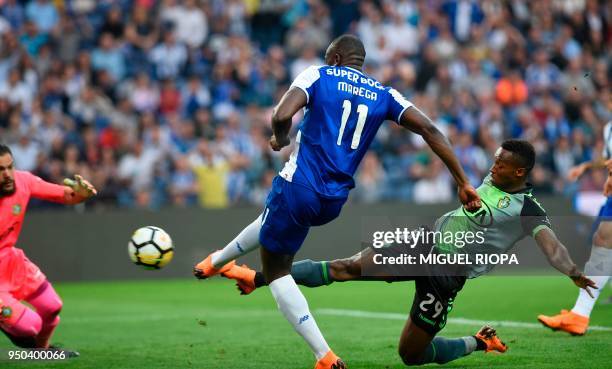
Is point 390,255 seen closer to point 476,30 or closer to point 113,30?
point 113,30

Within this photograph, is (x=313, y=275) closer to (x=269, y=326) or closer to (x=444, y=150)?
(x=444, y=150)

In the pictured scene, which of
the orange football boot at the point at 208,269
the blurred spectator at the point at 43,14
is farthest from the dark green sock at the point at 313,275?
the blurred spectator at the point at 43,14

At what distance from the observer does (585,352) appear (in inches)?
339

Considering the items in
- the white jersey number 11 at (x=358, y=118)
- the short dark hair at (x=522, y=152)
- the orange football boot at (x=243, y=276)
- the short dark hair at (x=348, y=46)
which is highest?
the short dark hair at (x=348, y=46)

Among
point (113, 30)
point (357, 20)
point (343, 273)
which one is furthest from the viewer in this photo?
point (357, 20)

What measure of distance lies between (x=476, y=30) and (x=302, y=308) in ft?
53.4

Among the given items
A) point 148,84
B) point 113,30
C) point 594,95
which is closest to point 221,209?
point 148,84

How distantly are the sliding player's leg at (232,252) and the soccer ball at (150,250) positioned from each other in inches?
18.6

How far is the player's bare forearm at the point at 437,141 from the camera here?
7426 millimetres

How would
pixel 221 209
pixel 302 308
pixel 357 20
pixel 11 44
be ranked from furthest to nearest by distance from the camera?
1. pixel 357 20
2. pixel 11 44
3. pixel 221 209
4. pixel 302 308

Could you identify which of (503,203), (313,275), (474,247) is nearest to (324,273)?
(313,275)

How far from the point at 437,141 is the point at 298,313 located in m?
1.63

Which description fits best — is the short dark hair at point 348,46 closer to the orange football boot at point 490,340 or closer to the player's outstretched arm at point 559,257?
the player's outstretched arm at point 559,257

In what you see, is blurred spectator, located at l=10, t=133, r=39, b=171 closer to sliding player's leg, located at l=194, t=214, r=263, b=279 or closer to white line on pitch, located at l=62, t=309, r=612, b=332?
white line on pitch, located at l=62, t=309, r=612, b=332
